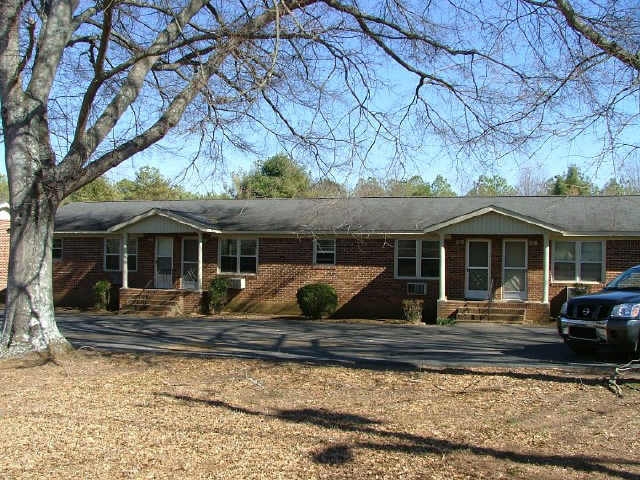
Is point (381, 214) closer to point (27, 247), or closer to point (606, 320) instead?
point (606, 320)

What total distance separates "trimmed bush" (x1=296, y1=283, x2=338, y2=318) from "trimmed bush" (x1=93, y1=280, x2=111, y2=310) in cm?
764

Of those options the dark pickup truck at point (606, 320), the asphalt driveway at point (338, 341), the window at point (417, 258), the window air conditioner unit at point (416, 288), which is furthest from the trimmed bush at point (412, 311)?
the dark pickup truck at point (606, 320)

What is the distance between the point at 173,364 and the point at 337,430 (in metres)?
4.81

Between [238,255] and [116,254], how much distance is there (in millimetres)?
5343

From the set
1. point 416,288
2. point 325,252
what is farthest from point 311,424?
point 325,252

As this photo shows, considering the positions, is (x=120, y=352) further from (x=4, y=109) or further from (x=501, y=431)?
(x=501, y=431)

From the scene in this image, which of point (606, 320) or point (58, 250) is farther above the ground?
point (58, 250)

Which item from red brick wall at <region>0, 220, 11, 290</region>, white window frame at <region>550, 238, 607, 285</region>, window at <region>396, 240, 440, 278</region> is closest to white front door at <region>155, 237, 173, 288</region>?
red brick wall at <region>0, 220, 11, 290</region>

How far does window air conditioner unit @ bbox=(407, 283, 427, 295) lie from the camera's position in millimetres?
20672

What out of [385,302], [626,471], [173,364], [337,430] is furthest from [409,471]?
[385,302]

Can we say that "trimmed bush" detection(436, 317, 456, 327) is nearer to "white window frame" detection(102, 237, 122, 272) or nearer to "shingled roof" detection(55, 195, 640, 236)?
"shingled roof" detection(55, 195, 640, 236)

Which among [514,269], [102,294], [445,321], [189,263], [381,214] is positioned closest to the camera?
[445,321]

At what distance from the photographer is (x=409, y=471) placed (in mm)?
5352

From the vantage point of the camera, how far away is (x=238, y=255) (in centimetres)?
2284
